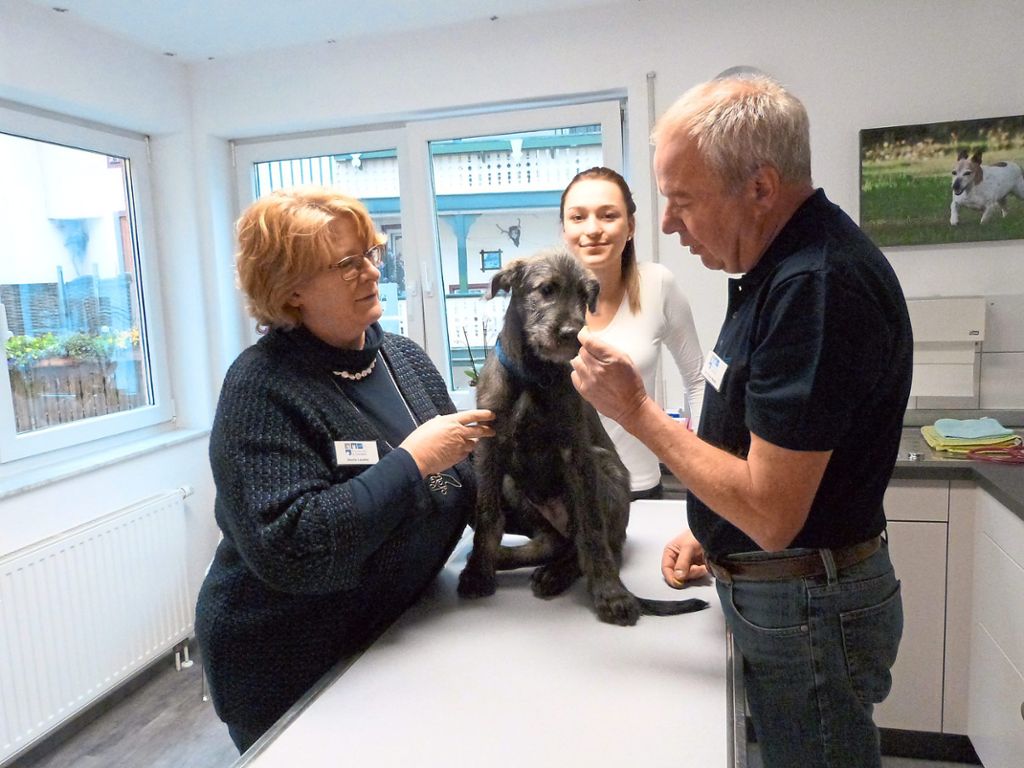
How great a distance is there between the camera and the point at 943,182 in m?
2.84

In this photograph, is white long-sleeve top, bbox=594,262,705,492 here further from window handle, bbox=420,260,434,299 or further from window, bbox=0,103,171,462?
window, bbox=0,103,171,462

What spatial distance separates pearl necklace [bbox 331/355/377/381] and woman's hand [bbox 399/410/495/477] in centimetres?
18

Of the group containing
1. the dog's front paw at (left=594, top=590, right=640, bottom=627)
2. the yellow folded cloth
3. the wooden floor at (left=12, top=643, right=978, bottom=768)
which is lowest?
the wooden floor at (left=12, top=643, right=978, bottom=768)

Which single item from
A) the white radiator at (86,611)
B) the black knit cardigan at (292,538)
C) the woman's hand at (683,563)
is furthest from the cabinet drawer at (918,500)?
the white radiator at (86,611)

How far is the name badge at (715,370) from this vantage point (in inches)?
44.8

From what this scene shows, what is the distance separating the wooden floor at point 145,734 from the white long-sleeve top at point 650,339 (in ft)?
5.59

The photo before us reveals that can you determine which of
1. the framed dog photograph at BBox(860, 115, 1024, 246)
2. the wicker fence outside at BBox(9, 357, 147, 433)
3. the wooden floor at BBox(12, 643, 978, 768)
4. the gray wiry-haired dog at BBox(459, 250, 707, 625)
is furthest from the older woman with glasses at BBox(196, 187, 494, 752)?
the framed dog photograph at BBox(860, 115, 1024, 246)

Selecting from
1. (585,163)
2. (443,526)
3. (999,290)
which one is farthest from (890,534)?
(585,163)

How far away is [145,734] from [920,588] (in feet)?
9.46

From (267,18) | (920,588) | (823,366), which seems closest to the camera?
(823,366)

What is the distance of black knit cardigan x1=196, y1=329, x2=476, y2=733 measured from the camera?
1.18 metres

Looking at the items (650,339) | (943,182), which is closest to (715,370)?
(650,339)

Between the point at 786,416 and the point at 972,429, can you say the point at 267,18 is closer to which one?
the point at 786,416

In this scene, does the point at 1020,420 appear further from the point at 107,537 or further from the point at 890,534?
the point at 107,537
